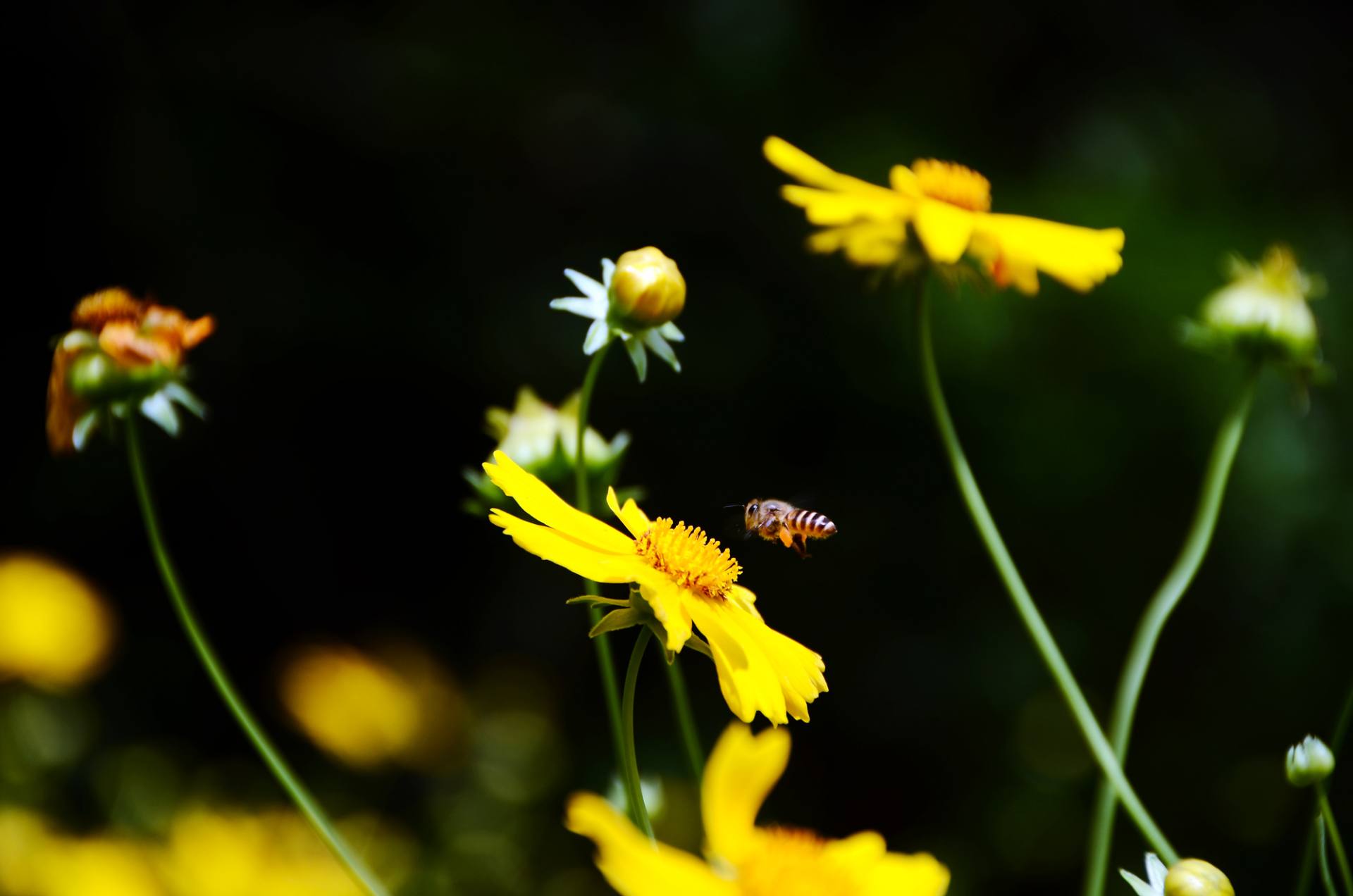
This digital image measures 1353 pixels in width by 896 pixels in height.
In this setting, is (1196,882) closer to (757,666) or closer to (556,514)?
(757,666)

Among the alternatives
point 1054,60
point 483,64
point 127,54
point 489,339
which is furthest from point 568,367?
point 1054,60

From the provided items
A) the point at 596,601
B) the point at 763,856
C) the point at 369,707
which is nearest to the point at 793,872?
the point at 763,856

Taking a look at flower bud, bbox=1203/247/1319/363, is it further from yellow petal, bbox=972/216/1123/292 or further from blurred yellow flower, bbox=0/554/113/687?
blurred yellow flower, bbox=0/554/113/687

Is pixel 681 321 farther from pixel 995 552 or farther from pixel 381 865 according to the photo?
pixel 995 552

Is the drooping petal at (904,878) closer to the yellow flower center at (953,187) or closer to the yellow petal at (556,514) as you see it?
the yellow petal at (556,514)

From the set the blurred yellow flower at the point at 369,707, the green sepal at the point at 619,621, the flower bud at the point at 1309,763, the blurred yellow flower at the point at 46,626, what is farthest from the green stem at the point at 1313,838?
the blurred yellow flower at the point at 369,707

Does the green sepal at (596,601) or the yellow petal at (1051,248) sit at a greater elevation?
the yellow petal at (1051,248)
